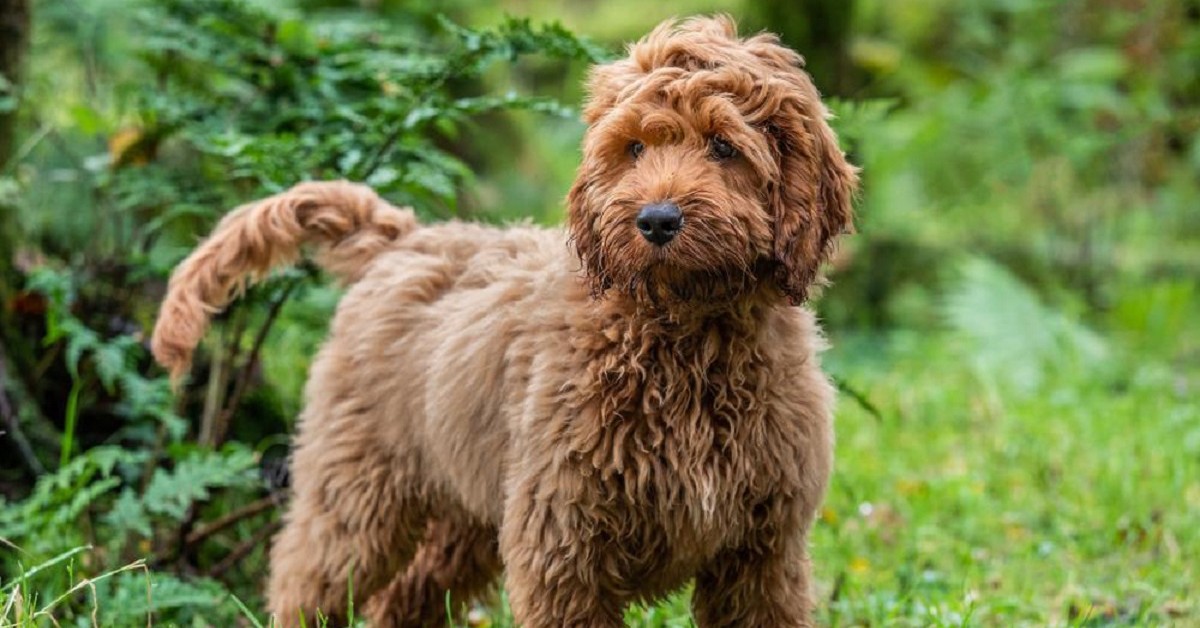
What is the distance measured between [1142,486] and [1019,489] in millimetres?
500

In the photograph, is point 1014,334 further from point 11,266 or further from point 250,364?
point 11,266

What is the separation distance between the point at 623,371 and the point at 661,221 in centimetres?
50

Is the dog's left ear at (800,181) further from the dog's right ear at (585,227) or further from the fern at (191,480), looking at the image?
the fern at (191,480)

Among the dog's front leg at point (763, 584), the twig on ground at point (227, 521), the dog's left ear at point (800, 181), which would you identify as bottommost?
the twig on ground at point (227, 521)

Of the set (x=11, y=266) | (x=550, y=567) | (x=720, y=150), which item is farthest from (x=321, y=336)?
(x=720, y=150)

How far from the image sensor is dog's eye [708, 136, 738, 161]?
10.4ft

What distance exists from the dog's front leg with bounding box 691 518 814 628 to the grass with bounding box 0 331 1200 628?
0.50 meters

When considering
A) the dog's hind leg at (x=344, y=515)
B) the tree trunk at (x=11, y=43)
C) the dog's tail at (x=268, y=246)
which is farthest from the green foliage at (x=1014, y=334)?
the tree trunk at (x=11, y=43)

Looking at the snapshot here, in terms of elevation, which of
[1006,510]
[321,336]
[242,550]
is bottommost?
[1006,510]

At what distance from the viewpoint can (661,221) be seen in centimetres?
303

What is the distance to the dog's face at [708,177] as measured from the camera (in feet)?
10.0

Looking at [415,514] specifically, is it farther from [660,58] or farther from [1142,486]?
[1142,486]

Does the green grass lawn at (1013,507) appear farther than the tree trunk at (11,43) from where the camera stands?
No

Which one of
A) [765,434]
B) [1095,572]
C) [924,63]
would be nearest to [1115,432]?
[1095,572]
